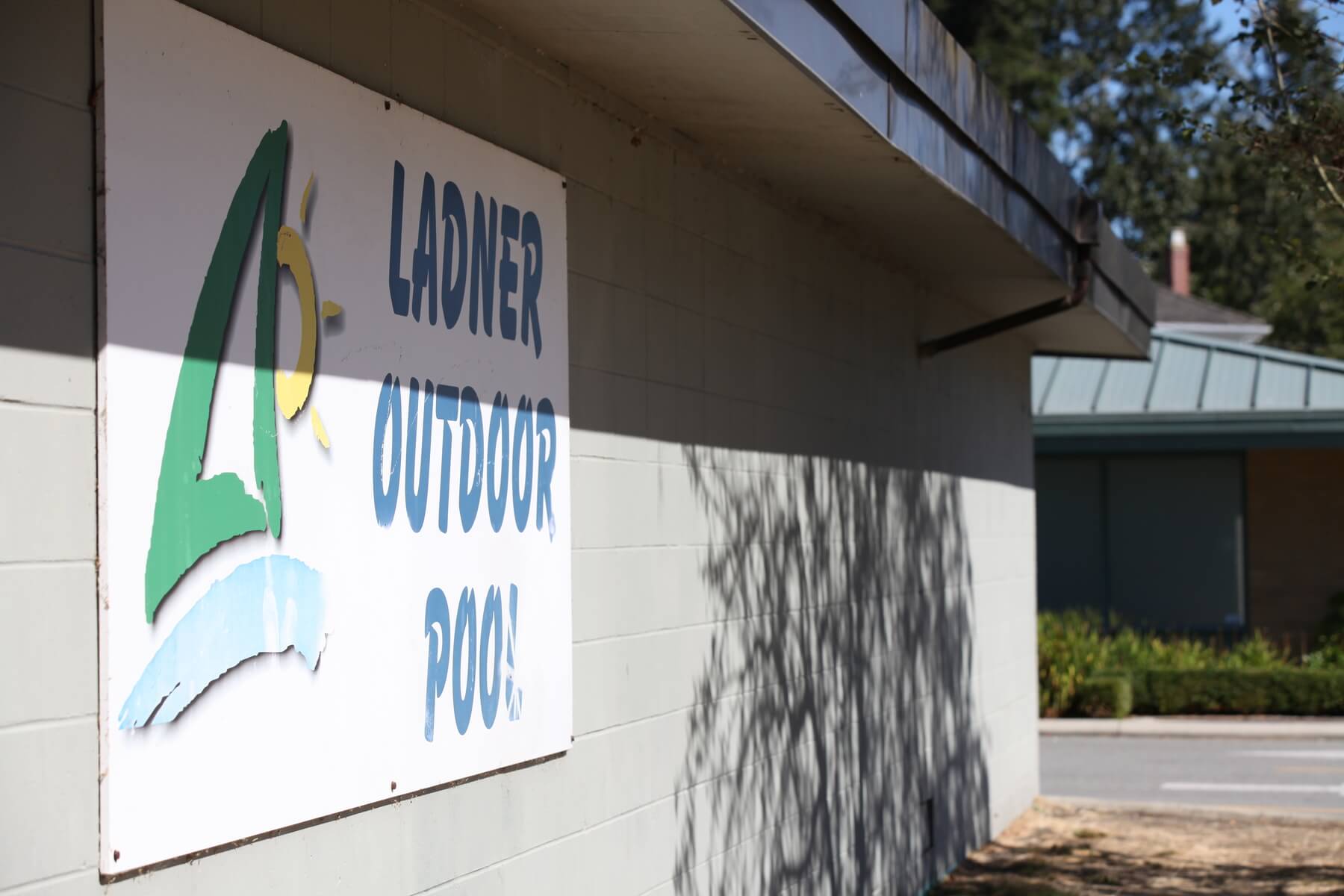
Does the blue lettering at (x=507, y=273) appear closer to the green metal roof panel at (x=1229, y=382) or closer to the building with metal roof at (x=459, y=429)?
the building with metal roof at (x=459, y=429)

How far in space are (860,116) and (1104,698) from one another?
45.9 ft

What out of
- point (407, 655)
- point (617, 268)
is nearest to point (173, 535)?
point (407, 655)

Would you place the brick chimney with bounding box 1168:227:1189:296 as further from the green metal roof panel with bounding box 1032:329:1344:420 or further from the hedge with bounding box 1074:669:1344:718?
the hedge with bounding box 1074:669:1344:718

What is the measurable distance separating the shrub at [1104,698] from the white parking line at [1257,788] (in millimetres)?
4312

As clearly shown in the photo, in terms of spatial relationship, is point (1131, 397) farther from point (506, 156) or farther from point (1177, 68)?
point (506, 156)

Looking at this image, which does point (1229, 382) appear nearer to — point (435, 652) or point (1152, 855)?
point (1152, 855)

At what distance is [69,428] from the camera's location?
2688mm

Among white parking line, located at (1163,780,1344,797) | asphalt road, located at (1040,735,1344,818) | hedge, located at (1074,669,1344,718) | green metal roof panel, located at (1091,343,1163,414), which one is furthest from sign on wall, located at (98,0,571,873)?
green metal roof panel, located at (1091,343,1163,414)

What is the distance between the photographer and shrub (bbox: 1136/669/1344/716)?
17594 mm

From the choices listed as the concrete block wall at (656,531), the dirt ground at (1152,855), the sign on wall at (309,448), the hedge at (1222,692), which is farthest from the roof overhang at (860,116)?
the hedge at (1222,692)

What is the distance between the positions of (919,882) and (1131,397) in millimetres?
13302

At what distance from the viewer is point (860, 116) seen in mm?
4652

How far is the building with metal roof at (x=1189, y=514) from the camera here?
2061 cm

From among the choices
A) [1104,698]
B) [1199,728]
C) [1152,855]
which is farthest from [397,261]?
[1104,698]
